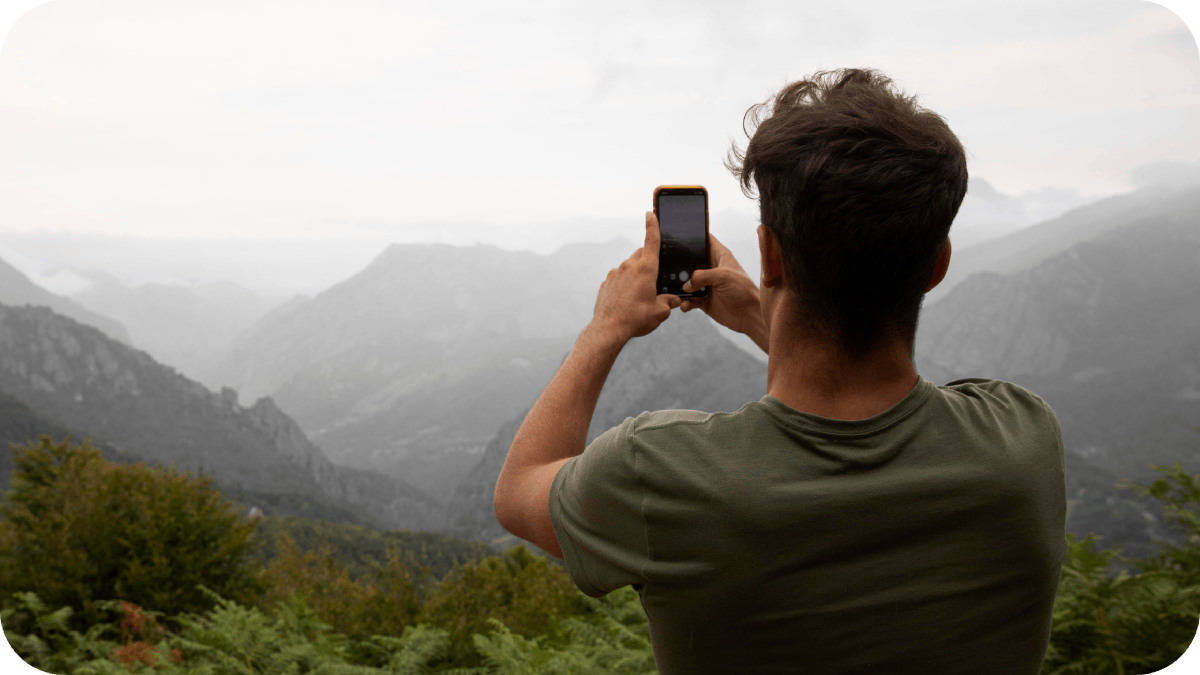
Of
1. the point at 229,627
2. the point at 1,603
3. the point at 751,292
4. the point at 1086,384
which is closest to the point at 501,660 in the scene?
the point at 229,627

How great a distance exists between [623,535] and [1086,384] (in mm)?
164997

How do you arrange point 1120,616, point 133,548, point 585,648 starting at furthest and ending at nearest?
point 133,548 < point 585,648 < point 1120,616

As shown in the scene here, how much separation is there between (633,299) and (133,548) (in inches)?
448

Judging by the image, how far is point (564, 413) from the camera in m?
1.40

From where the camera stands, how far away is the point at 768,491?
1.10 meters

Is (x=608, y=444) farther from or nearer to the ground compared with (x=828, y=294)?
nearer to the ground

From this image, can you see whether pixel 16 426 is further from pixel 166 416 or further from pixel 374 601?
pixel 374 601

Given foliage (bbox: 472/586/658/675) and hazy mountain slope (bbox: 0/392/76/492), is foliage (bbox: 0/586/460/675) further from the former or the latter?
hazy mountain slope (bbox: 0/392/76/492)

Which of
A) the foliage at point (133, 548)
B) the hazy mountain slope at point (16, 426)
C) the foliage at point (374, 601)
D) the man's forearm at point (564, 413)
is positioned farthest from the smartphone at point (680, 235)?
the hazy mountain slope at point (16, 426)

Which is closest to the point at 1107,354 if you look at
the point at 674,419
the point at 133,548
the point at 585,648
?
the point at 133,548

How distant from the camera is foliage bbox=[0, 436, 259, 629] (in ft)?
32.4

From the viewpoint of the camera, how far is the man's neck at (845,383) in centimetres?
122

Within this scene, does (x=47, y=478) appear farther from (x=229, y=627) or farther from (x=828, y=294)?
(x=828, y=294)

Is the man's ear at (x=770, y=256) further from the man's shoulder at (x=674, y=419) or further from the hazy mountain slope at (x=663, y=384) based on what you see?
the hazy mountain slope at (x=663, y=384)
